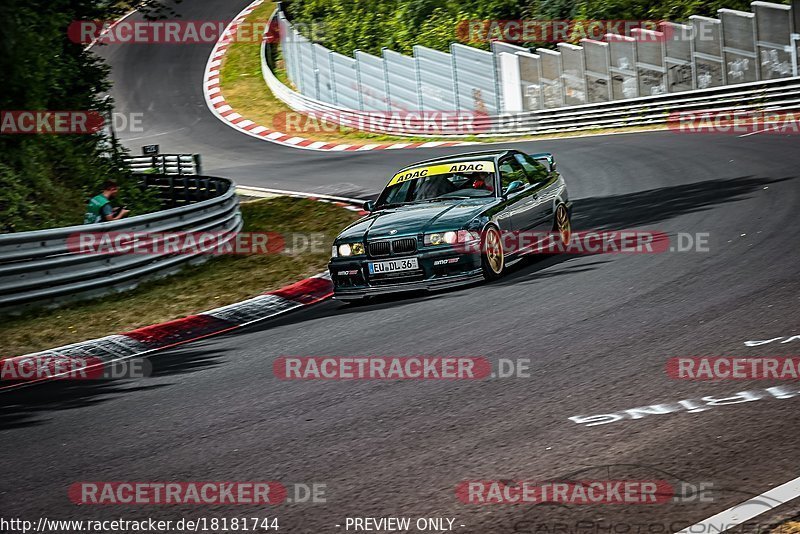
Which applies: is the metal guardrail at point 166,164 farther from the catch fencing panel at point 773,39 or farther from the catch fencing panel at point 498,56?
the catch fencing panel at point 773,39

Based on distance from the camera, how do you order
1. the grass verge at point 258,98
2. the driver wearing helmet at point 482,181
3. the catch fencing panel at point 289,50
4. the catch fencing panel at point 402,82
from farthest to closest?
the catch fencing panel at point 289,50 → the catch fencing panel at point 402,82 → the grass verge at point 258,98 → the driver wearing helmet at point 482,181

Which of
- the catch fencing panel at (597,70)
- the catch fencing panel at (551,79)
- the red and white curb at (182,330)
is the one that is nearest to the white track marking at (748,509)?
the red and white curb at (182,330)

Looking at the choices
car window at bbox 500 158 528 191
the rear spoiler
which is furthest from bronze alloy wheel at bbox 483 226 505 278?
the rear spoiler

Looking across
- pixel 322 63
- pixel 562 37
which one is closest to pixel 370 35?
pixel 322 63

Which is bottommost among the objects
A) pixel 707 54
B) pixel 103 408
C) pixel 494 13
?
pixel 103 408

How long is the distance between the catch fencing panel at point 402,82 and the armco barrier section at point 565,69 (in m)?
0.03

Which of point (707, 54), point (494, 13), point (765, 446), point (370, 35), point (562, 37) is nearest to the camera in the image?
point (765, 446)

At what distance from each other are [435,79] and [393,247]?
23.1 meters

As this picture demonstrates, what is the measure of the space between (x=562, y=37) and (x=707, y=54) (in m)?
8.12

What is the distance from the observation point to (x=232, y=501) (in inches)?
193

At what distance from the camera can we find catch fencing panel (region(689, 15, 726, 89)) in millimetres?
25219

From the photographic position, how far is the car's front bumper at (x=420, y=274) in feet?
32.4

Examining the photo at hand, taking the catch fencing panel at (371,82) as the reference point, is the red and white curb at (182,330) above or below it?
below

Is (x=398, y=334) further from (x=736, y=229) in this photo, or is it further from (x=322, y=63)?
(x=322, y=63)
